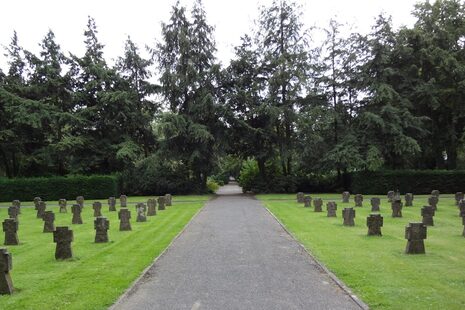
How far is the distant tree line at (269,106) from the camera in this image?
37094 millimetres

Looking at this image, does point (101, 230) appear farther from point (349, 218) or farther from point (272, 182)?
point (272, 182)

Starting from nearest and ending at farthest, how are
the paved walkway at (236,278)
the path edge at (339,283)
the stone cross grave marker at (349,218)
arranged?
1. the path edge at (339,283)
2. the paved walkway at (236,278)
3. the stone cross grave marker at (349,218)

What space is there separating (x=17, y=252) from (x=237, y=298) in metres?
7.65

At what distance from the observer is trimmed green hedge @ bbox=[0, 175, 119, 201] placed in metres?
36.2

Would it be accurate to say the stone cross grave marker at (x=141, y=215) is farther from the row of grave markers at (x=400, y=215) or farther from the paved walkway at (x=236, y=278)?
the row of grave markers at (x=400, y=215)

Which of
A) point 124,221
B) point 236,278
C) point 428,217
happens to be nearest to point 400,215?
point 428,217

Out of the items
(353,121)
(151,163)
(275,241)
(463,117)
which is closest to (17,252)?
(275,241)

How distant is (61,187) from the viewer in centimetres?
3647

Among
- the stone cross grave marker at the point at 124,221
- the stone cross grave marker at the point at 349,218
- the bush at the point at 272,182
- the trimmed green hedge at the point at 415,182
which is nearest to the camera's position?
the stone cross grave marker at the point at 124,221

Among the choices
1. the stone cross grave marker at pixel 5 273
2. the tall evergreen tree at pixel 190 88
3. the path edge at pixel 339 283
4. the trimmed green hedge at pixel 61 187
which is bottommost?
the path edge at pixel 339 283

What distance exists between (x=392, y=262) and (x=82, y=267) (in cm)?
670

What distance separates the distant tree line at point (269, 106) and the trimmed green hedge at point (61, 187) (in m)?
3.25

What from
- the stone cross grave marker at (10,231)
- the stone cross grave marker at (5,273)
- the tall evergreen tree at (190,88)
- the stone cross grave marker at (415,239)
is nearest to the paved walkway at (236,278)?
the stone cross grave marker at (5,273)

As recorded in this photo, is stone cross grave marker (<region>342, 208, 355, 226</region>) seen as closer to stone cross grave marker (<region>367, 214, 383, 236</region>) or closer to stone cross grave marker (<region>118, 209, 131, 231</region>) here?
stone cross grave marker (<region>367, 214, 383, 236</region>)
